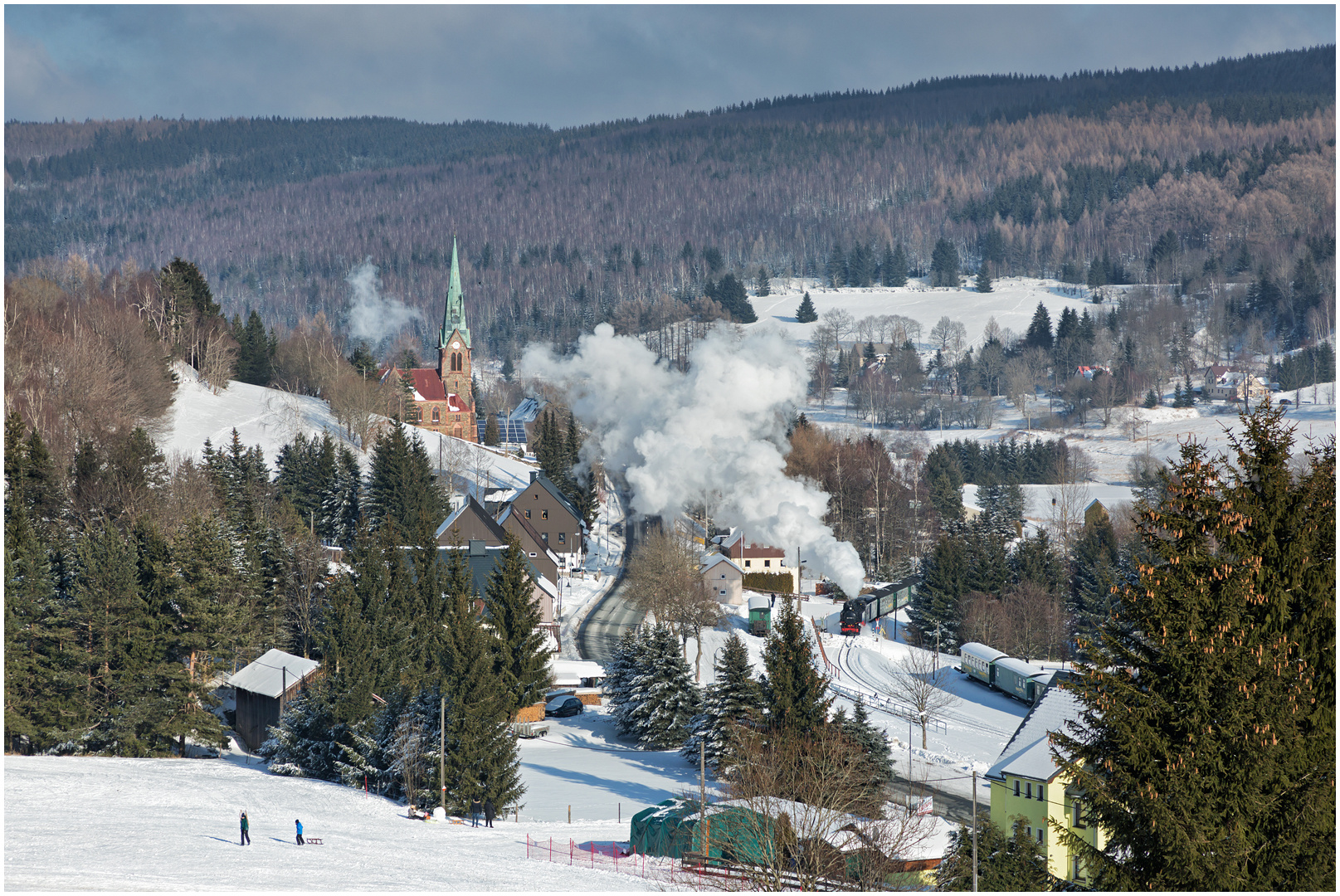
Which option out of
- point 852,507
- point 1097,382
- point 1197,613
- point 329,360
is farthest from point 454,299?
point 1197,613

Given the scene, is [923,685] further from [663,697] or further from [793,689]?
[793,689]

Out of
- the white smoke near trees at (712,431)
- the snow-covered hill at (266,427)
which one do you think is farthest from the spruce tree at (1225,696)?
the snow-covered hill at (266,427)

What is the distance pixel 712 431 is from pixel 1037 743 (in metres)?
45.9

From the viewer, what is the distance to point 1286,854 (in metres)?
13.5

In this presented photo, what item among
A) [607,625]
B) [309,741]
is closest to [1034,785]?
[309,741]

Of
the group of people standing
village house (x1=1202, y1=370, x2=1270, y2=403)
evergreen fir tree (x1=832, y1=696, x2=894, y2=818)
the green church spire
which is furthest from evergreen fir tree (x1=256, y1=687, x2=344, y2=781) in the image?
village house (x1=1202, y1=370, x2=1270, y2=403)

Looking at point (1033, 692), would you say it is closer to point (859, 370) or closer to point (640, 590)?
point (640, 590)

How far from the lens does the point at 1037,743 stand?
35.9m

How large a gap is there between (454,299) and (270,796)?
8485 centimetres

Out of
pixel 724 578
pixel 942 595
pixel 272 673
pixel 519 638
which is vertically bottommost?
pixel 272 673

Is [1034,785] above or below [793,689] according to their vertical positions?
below

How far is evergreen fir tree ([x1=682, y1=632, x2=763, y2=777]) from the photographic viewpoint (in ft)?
130

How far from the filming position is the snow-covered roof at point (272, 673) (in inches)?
1661

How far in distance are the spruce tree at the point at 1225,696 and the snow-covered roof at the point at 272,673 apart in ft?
104
